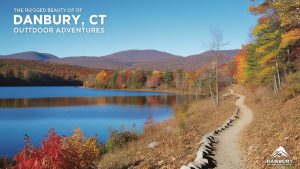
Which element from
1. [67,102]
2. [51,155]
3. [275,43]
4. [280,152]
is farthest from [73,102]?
[280,152]

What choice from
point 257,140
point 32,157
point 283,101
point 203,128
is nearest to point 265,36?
point 283,101

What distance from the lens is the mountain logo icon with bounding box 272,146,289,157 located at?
12.5 meters

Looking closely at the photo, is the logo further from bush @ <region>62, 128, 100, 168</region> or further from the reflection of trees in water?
the reflection of trees in water

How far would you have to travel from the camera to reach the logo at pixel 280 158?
1172cm

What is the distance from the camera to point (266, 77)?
4391 cm

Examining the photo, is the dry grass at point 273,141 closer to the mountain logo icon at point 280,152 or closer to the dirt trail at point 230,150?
the mountain logo icon at point 280,152

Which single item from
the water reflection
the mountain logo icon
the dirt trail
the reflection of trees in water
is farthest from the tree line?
the water reflection

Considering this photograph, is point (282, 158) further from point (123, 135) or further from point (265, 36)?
point (265, 36)

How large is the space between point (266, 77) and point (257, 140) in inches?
1144

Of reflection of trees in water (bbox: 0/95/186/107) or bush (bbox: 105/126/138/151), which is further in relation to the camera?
reflection of trees in water (bbox: 0/95/186/107)

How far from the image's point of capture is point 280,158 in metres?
12.3

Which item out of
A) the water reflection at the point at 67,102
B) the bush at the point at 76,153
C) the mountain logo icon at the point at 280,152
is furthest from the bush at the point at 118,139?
the water reflection at the point at 67,102

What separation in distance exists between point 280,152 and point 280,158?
42cm

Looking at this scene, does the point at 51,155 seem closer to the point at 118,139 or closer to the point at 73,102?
the point at 118,139
